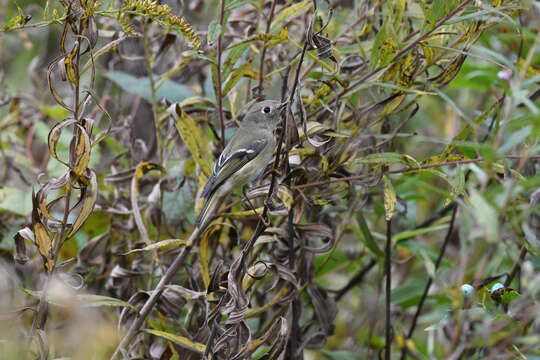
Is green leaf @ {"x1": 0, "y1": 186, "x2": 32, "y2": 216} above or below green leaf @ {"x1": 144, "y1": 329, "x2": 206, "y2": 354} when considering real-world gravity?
below

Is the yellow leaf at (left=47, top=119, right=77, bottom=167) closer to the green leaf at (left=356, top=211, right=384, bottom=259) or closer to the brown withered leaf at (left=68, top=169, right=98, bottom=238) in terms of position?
the brown withered leaf at (left=68, top=169, right=98, bottom=238)

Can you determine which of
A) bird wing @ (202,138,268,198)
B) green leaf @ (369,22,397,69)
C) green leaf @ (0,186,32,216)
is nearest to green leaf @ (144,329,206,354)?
bird wing @ (202,138,268,198)

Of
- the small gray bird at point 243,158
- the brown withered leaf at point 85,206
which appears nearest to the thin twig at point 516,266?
the small gray bird at point 243,158

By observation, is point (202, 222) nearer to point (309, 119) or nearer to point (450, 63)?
point (309, 119)

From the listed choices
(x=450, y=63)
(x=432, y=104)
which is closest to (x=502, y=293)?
(x=450, y=63)

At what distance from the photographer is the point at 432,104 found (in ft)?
13.9

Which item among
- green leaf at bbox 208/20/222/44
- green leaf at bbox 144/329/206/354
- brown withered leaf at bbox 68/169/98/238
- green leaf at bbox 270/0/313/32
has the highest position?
green leaf at bbox 208/20/222/44

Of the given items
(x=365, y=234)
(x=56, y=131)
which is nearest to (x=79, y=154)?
(x=56, y=131)

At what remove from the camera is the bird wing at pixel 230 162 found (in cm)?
217

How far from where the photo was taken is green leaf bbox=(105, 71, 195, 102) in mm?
2566

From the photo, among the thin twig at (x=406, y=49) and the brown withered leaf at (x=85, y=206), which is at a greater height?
the thin twig at (x=406, y=49)

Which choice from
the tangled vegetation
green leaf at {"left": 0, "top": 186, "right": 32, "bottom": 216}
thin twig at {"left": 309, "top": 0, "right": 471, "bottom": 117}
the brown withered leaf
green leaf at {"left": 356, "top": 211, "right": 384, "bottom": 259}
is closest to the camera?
the tangled vegetation

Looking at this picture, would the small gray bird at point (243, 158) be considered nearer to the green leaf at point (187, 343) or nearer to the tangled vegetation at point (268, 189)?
the tangled vegetation at point (268, 189)

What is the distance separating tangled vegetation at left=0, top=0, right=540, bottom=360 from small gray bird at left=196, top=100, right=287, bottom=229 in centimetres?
5
